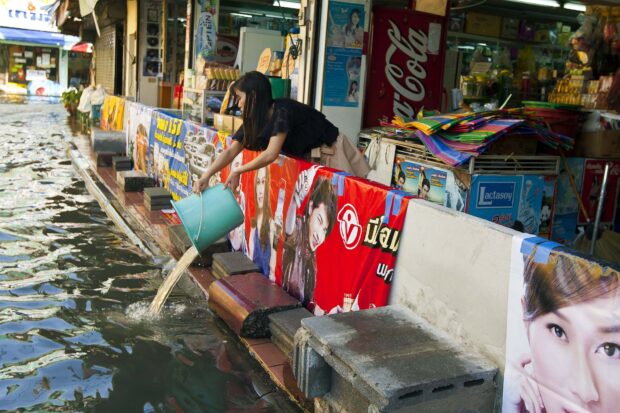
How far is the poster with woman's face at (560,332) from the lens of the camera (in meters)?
2.53

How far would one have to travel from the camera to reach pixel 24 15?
37.5 metres

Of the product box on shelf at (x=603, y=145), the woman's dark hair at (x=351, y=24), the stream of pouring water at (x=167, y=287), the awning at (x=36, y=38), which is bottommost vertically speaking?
the stream of pouring water at (x=167, y=287)

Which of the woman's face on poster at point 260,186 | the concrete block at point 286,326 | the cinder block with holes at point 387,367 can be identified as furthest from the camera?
the woman's face on poster at point 260,186

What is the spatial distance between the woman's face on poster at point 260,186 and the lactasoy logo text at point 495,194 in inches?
81.1

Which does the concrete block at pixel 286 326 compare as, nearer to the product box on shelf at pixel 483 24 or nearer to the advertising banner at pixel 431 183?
the advertising banner at pixel 431 183

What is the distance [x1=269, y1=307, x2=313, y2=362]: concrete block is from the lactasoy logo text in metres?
1.75

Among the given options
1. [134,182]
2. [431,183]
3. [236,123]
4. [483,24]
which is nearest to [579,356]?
[431,183]

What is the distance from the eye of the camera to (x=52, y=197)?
967 centimetres

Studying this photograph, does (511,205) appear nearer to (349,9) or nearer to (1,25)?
(349,9)

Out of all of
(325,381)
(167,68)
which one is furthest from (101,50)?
(325,381)

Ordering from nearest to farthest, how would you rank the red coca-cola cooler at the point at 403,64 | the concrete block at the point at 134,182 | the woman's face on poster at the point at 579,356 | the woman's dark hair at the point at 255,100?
the woman's face on poster at the point at 579,356 → the woman's dark hair at the point at 255,100 → the red coca-cola cooler at the point at 403,64 → the concrete block at the point at 134,182

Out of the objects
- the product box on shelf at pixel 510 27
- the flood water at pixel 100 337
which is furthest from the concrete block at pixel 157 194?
the product box on shelf at pixel 510 27

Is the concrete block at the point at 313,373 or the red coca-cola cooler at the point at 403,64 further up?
the red coca-cola cooler at the point at 403,64

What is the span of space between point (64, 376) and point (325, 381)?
6.51ft
